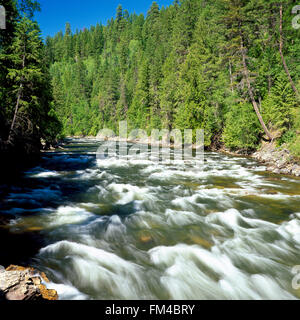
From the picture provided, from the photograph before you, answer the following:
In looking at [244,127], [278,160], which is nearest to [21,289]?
[278,160]

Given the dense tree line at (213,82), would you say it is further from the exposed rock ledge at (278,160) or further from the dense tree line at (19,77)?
the dense tree line at (19,77)

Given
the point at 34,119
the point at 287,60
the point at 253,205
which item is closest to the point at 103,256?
the point at 253,205

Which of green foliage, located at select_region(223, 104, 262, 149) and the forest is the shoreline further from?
green foliage, located at select_region(223, 104, 262, 149)

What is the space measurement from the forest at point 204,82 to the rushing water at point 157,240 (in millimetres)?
8397

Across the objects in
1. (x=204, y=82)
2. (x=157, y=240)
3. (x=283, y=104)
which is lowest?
(x=157, y=240)

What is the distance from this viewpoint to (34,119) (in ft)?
58.2

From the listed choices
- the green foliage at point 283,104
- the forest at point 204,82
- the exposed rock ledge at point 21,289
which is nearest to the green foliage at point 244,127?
the forest at point 204,82

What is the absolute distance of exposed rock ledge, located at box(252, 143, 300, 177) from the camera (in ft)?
39.4

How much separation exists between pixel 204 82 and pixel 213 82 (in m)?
1.74

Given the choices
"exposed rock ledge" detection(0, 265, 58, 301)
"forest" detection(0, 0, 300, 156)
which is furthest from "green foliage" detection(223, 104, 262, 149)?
"exposed rock ledge" detection(0, 265, 58, 301)

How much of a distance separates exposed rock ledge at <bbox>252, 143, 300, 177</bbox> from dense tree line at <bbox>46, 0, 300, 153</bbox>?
0.92m

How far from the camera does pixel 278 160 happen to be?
14.1 meters

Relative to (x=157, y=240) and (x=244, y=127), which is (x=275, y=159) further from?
(x=157, y=240)
